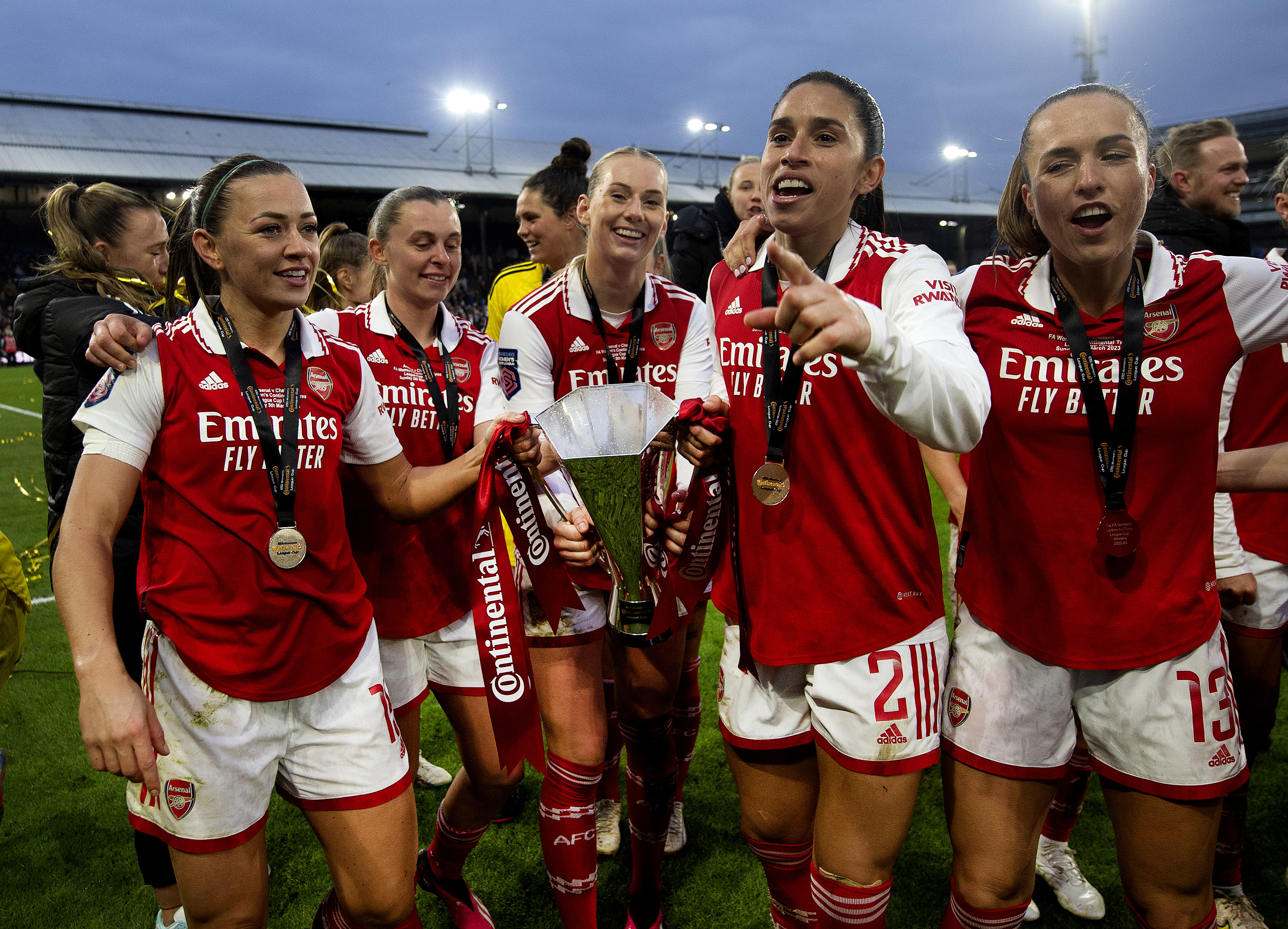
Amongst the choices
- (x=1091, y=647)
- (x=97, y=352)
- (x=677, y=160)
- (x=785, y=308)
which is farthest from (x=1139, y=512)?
(x=677, y=160)

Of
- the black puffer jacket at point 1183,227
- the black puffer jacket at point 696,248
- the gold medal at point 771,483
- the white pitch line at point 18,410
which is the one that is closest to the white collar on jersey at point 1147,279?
the gold medal at point 771,483

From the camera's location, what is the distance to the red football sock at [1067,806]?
293cm

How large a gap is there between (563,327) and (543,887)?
1997mm

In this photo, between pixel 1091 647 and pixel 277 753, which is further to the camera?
pixel 277 753

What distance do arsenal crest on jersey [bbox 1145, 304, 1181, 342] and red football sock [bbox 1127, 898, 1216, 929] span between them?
1.28 metres

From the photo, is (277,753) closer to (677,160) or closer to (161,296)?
(161,296)

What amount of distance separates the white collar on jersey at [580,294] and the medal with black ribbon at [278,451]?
89cm

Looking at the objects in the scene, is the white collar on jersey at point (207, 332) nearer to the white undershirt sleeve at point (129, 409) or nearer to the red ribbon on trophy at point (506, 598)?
the white undershirt sleeve at point (129, 409)

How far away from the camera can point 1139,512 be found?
79.2 inches

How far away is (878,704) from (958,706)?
23 centimetres

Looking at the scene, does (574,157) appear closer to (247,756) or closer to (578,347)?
(578,347)

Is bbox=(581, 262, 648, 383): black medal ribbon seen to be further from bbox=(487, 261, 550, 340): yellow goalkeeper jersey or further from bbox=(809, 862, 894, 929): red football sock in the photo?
bbox=(809, 862, 894, 929): red football sock

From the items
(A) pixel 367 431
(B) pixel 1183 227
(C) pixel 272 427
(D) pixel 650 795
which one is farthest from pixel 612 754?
(B) pixel 1183 227

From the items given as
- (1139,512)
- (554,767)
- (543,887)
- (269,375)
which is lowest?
(543,887)
